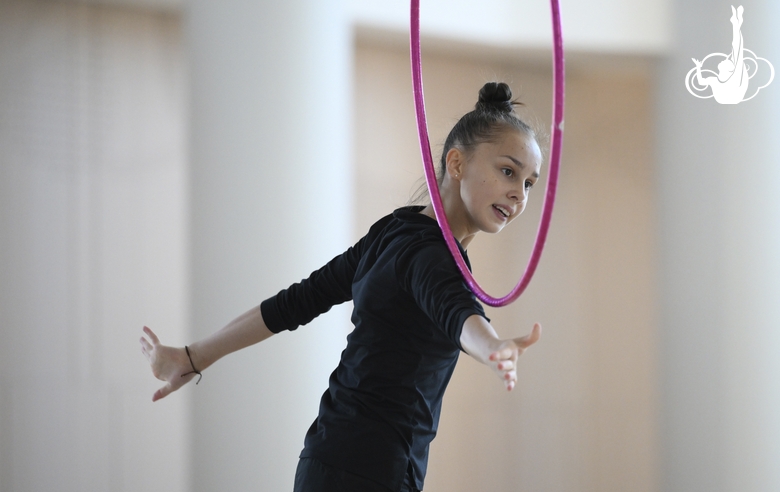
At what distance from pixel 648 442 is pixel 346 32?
1472 mm

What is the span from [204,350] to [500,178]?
0.52 metres

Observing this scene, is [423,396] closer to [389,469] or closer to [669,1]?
[389,469]

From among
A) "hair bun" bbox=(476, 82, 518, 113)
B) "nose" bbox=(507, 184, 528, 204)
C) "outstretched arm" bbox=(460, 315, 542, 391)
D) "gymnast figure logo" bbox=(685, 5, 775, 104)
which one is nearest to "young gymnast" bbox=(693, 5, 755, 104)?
"gymnast figure logo" bbox=(685, 5, 775, 104)

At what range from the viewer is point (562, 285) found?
223 centimetres

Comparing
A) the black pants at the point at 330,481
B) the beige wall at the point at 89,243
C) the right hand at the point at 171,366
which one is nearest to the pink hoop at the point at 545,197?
the black pants at the point at 330,481

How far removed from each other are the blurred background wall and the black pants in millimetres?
1145

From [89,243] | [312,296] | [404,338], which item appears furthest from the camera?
[89,243]

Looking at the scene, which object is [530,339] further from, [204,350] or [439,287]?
[204,350]

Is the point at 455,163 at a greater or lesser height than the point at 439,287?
greater

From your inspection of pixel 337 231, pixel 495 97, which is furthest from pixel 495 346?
pixel 337 231

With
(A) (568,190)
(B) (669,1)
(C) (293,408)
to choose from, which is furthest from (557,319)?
(B) (669,1)

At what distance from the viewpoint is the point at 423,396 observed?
846mm

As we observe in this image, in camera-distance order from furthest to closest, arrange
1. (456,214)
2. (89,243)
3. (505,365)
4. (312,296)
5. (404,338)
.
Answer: (89,243), (312,296), (456,214), (404,338), (505,365)

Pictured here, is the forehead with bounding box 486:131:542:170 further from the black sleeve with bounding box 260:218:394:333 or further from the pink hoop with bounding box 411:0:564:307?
the black sleeve with bounding box 260:218:394:333
